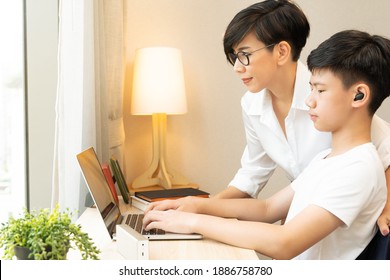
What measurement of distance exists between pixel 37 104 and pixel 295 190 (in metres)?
1.02

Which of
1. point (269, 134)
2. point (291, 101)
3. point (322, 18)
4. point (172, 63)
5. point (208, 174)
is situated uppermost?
point (322, 18)

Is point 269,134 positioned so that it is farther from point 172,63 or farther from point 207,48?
point 207,48

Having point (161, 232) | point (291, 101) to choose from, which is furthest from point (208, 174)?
point (161, 232)

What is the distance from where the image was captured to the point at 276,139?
1.82m

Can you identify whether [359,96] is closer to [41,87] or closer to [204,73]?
[41,87]

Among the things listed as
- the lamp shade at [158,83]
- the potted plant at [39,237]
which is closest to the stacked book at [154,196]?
the lamp shade at [158,83]

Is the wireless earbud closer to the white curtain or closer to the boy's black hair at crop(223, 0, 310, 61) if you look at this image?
the boy's black hair at crop(223, 0, 310, 61)

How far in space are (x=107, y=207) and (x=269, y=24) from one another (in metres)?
0.72

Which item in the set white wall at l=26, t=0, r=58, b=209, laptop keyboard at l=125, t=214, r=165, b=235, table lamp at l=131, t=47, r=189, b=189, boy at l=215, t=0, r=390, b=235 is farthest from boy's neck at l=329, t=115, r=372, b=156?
table lamp at l=131, t=47, r=189, b=189

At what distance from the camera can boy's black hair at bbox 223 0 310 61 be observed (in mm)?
1621

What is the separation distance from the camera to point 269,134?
183 centimetres

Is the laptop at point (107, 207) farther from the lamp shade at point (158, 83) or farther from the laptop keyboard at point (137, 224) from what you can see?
the lamp shade at point (158, 83)

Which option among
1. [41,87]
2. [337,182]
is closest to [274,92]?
[337,182]

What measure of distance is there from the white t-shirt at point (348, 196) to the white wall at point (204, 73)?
1.56 metres
